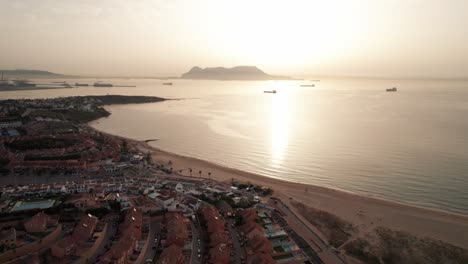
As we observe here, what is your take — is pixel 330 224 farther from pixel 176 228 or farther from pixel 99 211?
pixel 99 211

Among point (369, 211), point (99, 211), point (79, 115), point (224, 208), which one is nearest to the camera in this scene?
point (99, 211)

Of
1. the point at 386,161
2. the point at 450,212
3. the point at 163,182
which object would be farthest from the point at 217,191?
the point at 386,161

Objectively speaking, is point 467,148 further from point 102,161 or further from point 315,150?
point 102,161

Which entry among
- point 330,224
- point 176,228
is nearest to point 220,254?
point 176,228

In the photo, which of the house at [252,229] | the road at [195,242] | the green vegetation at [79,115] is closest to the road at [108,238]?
the road at [195,242]

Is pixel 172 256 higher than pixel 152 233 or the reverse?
higher

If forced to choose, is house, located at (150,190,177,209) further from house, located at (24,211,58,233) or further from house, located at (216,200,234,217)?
house, located at (24,211,58,233)

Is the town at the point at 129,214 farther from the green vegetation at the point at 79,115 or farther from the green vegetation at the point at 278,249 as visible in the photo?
the green vegetation at the point at 79,115
